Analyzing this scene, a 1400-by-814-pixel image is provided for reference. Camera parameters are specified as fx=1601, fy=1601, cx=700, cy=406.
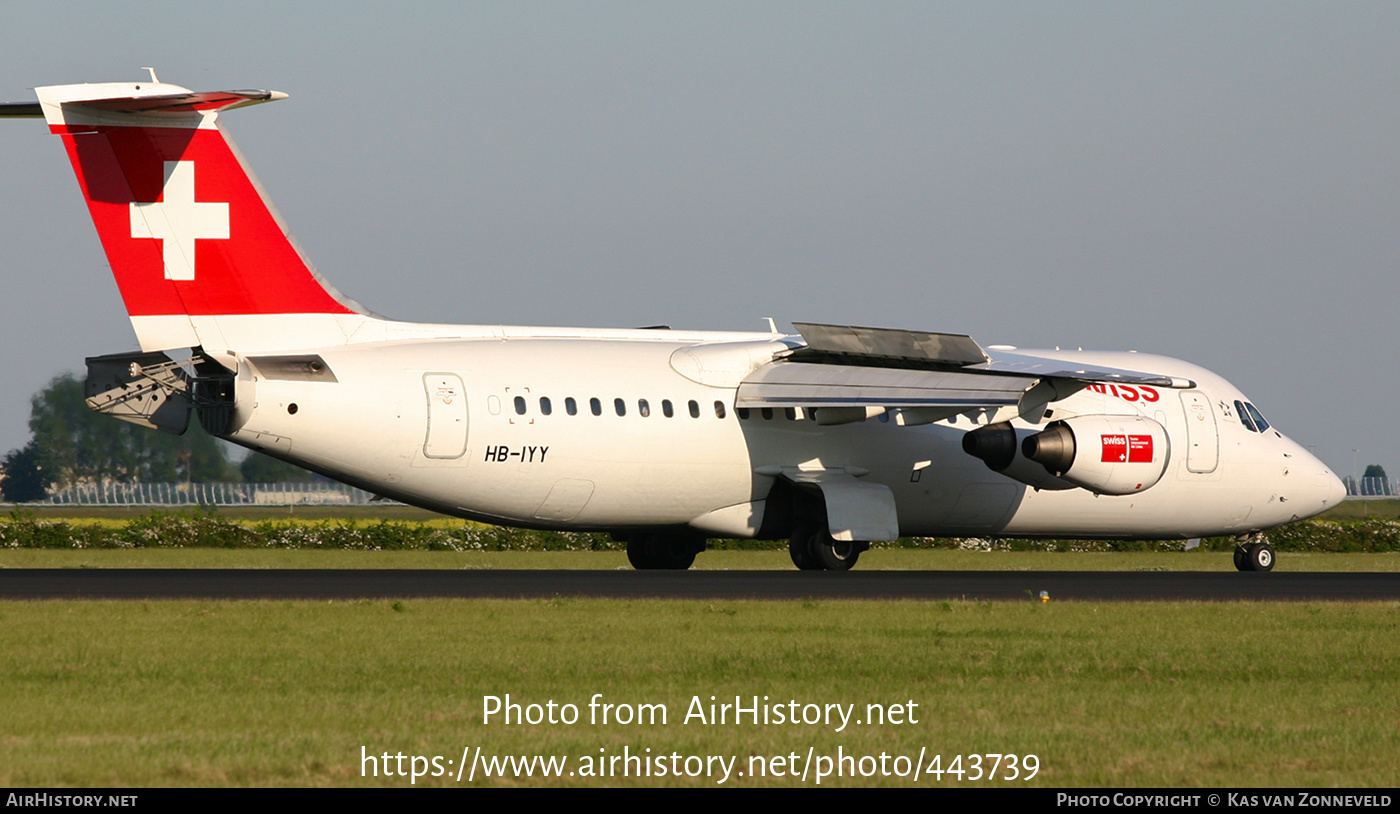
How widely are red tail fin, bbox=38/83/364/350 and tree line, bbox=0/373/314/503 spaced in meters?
50.6

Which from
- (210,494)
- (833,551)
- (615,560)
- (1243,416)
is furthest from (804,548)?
(210,494)

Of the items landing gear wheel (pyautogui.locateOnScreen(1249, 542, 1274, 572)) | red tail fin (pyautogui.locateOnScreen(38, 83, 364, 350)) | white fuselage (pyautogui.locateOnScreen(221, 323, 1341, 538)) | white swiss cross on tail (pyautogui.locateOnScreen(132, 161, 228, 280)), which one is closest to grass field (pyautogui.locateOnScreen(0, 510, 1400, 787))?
white fuselage (pyautogui.locateOnScreen(221, 323, 1341, 538))

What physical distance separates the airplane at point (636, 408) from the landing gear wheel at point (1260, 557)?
0.04 meters

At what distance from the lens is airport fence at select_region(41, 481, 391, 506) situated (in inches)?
2803

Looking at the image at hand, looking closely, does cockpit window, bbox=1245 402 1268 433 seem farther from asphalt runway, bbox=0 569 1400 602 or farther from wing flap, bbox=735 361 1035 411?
wing flap, bbox=735 361 1035 411

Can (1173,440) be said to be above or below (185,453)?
above

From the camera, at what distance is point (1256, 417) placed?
30.4 metres

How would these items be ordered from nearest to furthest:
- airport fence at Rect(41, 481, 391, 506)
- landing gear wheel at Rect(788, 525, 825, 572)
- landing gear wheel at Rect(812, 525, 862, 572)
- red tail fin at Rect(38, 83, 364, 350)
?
1. red tail fin at Rect(38, 83, 364, 350)
2. landing gear wheel at Rect(812, 525, 862, 572)
3. landing gear wheel at Rect(788, 525, 825, 572)
4. airport fence at Rect(41, 481, 391, 506)

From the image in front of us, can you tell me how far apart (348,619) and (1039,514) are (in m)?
16.2

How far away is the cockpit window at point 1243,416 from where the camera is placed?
30141mm

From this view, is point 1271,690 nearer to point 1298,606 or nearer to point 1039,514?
point 1298,606

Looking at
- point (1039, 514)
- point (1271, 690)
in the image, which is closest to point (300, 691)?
point (1271, 690)

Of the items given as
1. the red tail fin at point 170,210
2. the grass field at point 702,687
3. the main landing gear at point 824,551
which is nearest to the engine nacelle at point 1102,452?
the main landing gear at point 824,551

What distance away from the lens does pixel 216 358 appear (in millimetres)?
22266
